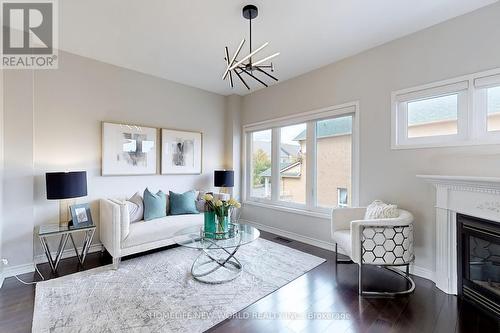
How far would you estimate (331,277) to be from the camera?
274cm

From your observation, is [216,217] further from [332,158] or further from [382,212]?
[332,158]

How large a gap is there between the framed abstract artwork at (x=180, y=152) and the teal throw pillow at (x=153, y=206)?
0.68 metres

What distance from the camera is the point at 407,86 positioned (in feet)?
9.39

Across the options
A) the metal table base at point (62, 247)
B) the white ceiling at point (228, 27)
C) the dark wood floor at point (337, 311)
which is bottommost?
the dark wood floor at point (337, 311)

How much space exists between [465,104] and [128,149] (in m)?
4.53

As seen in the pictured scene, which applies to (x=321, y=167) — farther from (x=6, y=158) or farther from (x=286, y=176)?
(x=6, y=158)

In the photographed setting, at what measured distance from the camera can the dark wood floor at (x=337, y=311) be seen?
6.23ft

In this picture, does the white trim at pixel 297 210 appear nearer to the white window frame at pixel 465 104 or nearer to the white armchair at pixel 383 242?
the white armchair at pixel 383 242

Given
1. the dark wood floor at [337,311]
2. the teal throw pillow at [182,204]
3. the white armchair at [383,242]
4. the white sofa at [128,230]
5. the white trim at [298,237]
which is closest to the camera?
the dark wood floor at [337,311]

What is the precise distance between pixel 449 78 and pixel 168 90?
164 inches

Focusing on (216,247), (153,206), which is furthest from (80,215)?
(216,247)

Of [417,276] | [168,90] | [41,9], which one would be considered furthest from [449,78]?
[41,9]

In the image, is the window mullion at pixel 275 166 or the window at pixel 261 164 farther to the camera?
the window at pixel 261 164

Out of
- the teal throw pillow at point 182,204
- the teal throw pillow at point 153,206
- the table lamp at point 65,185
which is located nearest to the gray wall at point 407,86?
the teal throw pillow at point 182,204
